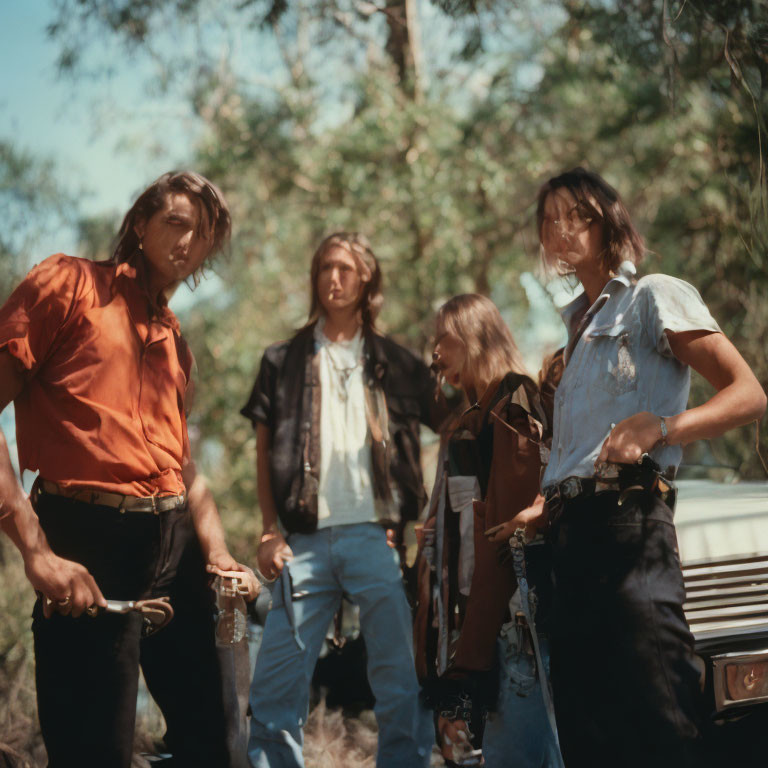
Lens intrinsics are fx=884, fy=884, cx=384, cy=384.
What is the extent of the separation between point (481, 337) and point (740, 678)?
146 centimetres

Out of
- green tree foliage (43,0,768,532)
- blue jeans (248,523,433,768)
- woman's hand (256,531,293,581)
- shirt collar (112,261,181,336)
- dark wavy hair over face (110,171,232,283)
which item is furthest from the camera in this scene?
green tree foliage (43,0,768,532)

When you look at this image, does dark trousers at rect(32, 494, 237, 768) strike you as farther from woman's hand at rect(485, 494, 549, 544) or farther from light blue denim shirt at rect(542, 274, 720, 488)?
light blue denim shirt at rect(542, 274, 720, 488)

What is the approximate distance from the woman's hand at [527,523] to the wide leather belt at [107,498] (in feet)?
3.70

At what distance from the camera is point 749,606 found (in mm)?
2945

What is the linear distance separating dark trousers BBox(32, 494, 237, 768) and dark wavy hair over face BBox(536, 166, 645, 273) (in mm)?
1474

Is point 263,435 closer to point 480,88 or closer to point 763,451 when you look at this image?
point 763,451

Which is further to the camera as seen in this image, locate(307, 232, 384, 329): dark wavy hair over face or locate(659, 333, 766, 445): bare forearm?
locate(307, 232, 384, 329): dark wavy hair over face

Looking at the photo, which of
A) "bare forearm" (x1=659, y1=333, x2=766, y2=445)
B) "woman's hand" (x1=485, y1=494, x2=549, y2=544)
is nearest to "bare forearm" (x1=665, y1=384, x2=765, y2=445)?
"bare forearm" (x1=659, y1=333, x2=766, y2=445)

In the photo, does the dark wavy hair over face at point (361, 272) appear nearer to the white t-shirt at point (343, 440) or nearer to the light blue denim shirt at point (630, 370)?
the white t-shirt at point (343, 440)

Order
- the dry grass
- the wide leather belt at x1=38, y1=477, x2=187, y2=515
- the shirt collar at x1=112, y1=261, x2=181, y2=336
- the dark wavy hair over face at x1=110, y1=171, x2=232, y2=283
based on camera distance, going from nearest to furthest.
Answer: the wide leather belt at x1=38, y1=477, x2=187, y2=515 → the shirt collar at x1=112, y1=261, x2=181, y2=336 → the dark wavy hair over face at x1=110, y1=171, x2=232, y2=283 → the dry grass

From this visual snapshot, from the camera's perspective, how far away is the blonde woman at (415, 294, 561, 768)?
9.73ft

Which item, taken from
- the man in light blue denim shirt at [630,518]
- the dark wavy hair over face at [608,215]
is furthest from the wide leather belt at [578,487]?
the dark wavy hair over face at [608,215]

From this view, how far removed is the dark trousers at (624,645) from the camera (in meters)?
2.12

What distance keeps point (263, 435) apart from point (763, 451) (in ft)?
9.05
